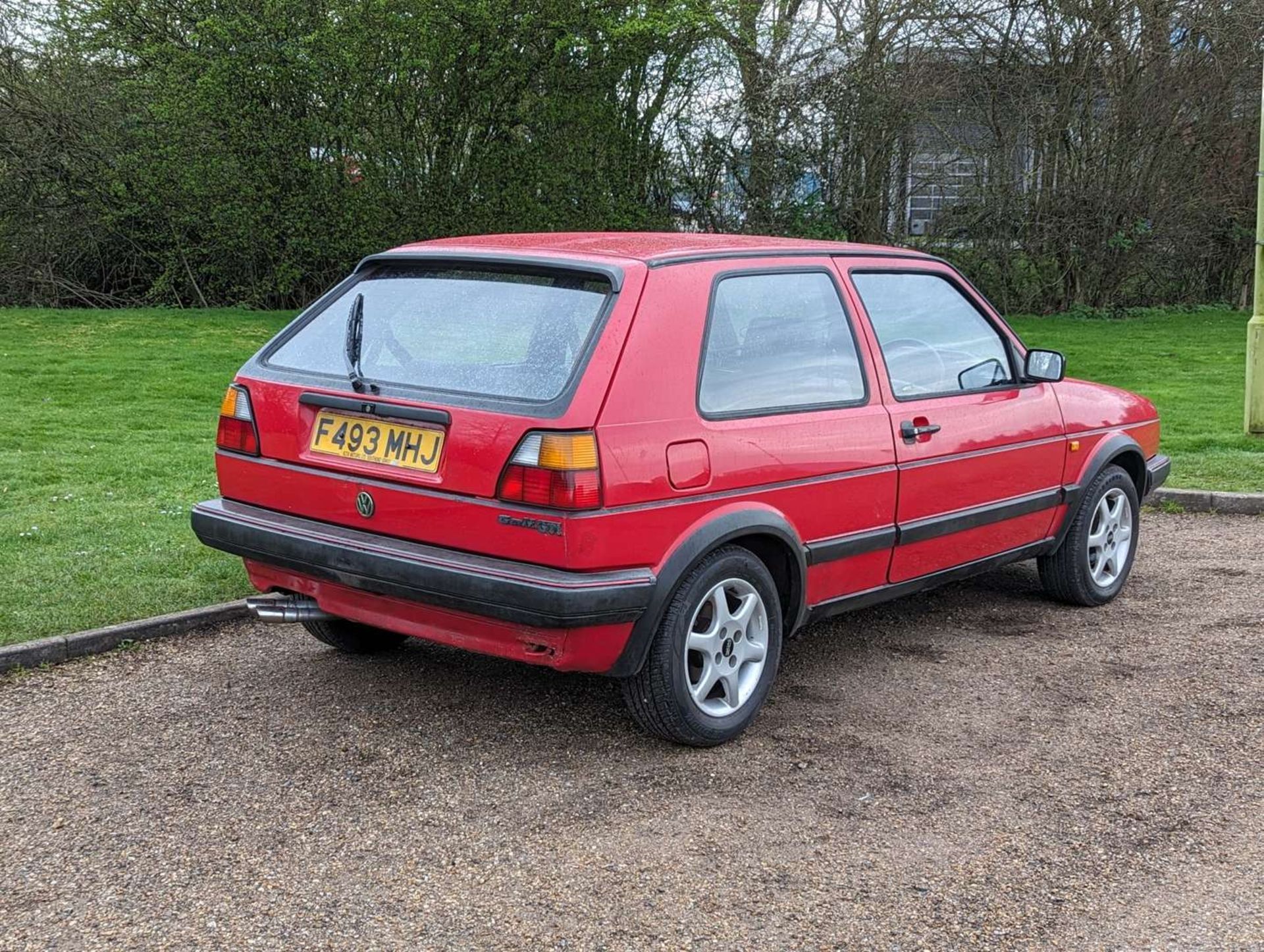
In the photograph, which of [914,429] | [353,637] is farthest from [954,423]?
[353,637]

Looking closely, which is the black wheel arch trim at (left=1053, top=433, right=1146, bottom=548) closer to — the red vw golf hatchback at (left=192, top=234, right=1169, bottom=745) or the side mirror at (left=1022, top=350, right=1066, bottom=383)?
the side mirror at (left=1022, top=350, right=1066, bottom=383)

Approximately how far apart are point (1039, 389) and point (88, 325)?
13.7m

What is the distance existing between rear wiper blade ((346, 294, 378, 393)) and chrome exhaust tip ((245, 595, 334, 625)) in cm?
77

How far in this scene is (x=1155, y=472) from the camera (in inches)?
262

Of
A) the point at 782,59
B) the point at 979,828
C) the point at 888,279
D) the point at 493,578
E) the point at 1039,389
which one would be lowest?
the point at 979,828

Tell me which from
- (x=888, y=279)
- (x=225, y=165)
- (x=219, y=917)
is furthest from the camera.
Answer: (x=225, y=165)

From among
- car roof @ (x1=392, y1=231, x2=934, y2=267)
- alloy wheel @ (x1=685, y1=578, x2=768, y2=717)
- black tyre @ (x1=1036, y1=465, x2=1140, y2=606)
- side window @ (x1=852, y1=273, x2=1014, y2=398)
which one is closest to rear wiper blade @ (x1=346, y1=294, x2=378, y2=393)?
car roof @ (x1=392, y1=231, x2=934, y2=267)

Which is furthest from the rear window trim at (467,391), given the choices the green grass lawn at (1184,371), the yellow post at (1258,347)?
the yellow post at (1258,347)

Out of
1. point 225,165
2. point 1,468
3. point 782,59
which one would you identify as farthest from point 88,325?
point 782,59

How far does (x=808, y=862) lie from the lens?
3637mm

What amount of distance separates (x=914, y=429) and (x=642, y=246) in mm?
1269

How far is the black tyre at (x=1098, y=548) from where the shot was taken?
6.12 m

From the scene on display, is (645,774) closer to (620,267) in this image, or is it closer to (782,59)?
(620,267)

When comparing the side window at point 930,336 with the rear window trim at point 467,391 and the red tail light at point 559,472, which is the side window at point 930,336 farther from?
the red tail light at point 559,472
